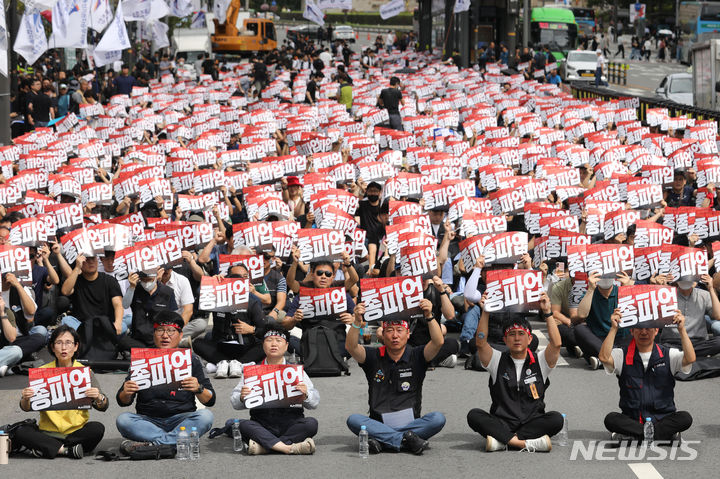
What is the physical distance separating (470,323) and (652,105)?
18.8 m

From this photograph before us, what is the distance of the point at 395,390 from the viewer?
11.1m

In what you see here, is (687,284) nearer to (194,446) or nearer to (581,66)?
(194,446)

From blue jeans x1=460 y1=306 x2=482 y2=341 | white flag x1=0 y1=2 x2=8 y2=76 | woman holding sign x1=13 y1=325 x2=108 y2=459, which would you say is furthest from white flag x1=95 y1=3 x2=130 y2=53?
woman holding sign x1=13 y1=325 x2=108 y2=459

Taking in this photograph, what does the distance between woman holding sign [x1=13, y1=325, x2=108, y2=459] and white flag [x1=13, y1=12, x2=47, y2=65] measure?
19806mm

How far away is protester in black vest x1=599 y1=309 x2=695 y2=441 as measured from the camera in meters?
10.9

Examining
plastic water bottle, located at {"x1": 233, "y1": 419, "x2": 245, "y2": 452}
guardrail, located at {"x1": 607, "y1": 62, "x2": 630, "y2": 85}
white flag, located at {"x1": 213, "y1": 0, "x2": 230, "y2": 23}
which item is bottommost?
guardrail, located at {"x1": 607, "y1": 62, "x2": 630, "y2": 85}

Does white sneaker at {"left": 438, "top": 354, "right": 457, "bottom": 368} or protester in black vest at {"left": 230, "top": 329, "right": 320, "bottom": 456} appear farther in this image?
white sneaker at {"left": 438, "top": 354, "right": 457, "bottom": 368}

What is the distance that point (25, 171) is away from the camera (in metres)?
22.4

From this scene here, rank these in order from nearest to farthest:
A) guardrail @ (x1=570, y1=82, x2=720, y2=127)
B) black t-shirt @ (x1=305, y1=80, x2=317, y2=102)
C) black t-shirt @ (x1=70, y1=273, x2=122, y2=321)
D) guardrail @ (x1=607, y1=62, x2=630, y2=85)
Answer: black t-shirt @ (x1=70, y1=273, x2=122, y2=321)
guardrail @ (x1=570, y1=82, x2=720, y2=127)
black t-shirt @ (x1=305, y1=80, x2=317, y2=102)
guardrail @ (x1=607, y1=62, x2=630, y2=85)

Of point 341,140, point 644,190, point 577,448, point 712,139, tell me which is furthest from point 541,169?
point 577,448

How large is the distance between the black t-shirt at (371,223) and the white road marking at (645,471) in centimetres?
852

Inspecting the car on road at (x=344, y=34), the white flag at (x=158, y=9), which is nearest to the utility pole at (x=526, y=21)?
the white flag at (x=158, y=9)

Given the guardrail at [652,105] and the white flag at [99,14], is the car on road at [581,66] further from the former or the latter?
the white flag at [99,14]

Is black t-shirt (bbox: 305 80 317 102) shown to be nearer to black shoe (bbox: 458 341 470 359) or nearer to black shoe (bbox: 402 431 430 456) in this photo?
black shoe (bbox: 458 341 470 359)
